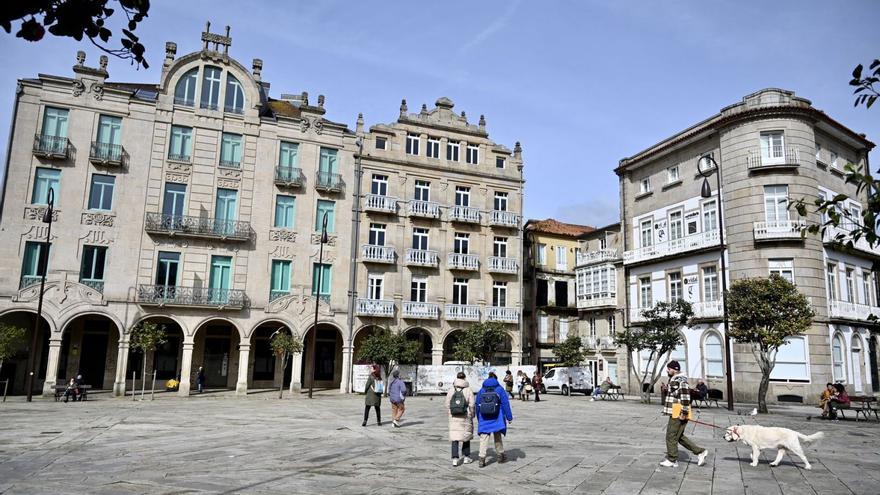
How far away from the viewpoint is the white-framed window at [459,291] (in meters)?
39.1

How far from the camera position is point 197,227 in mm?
33156

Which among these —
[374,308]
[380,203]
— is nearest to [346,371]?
[374,308]

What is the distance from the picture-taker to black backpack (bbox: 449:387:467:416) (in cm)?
1095

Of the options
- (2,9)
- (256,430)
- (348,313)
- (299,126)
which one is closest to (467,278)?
(348,313)

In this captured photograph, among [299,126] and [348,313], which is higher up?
[299,126]

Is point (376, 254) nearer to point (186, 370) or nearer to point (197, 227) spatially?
point (197, 227)

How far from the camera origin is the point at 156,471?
10.3m

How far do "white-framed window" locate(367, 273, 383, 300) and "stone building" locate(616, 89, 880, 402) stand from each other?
55.2 feet

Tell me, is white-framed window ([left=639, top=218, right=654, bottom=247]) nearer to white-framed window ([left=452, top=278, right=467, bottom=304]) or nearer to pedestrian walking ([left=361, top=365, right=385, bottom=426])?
white-framed window ([left=452, top=278, right=467, bottom=304])

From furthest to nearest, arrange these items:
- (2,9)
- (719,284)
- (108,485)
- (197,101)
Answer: (197,101) < (719,284) < (108,485) < (2,9)

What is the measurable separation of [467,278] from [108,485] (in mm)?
31116

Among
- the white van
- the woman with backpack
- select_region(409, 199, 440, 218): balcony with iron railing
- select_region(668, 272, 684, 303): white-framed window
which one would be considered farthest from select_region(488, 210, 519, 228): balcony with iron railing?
the woman with backpack

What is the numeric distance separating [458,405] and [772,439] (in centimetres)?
577

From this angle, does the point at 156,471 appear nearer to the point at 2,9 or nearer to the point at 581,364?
the point at 2,9
